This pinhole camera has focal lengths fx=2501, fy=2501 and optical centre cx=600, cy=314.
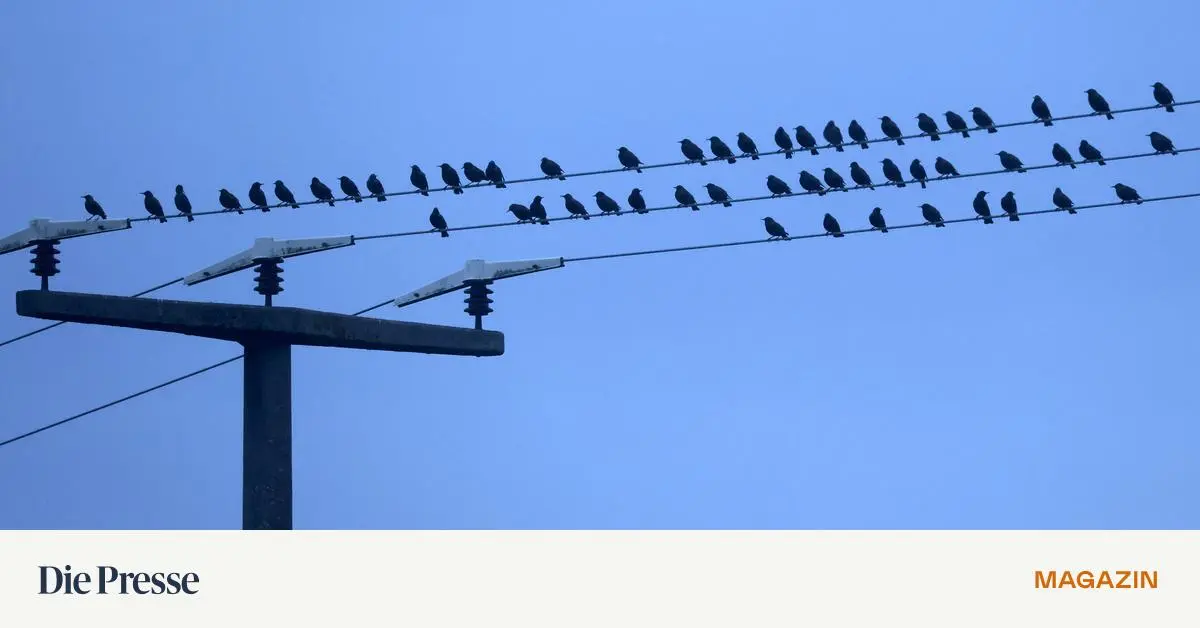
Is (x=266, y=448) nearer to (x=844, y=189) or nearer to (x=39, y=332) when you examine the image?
(x=39, y=332)

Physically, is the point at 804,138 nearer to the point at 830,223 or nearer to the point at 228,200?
the point at 830,223

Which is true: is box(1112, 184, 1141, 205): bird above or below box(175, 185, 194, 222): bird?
below

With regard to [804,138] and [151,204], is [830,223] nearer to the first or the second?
[804,138]

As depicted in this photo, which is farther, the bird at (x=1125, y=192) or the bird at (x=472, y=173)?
the bird at (x=472, y=173)

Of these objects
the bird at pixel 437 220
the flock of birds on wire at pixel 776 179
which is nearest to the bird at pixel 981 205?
the flock of birds on wire at pixel 776 179

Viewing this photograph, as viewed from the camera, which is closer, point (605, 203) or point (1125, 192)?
point (1125, 192)

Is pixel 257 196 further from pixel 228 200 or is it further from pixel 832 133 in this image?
pixel 832 133

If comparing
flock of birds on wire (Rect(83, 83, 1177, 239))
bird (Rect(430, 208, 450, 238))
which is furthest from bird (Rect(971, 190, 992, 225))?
bird (Rect(430, 208, 450, 238))

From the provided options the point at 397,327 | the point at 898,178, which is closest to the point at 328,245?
the point at 397,327

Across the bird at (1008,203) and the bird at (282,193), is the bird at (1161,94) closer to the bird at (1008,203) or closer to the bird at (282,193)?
the bird at (1008,203)

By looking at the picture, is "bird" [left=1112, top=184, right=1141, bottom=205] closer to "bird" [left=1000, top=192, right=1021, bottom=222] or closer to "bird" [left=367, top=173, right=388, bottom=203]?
"bird" [left=1000, top=192, right=1021, bottom=222]

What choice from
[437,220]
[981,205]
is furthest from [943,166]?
[437,220]

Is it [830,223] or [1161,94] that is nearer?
[1161,94]

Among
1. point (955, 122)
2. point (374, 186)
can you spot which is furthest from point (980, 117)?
point (374, 186)
